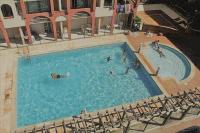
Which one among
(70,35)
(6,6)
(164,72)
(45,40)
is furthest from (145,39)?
(6,6)

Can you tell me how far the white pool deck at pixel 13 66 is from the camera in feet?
87.0

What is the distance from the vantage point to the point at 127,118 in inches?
895

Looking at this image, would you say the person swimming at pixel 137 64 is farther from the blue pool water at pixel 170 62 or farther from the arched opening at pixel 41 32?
the arched opening at pixel 41 32

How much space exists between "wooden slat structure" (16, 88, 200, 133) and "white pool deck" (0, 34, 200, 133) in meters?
2.47

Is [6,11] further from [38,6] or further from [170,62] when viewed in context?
[170,62]

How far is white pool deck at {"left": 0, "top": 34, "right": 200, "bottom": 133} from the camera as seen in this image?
26527mm

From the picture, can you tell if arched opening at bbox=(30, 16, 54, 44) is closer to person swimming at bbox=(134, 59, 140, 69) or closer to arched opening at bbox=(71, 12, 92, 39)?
arched opening at bbox=(71, 12, 92, 39)

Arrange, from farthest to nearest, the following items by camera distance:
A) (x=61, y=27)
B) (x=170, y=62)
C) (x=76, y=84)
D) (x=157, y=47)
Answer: (x=157, y=47) < (x=61, y=27) < (x=170, y=62) < (x=76, y=84)

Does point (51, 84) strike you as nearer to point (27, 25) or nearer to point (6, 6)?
point (27, 25)

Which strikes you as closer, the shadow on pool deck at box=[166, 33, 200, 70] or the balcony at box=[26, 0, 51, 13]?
the balcony at box=[26, 0, 51, 13]

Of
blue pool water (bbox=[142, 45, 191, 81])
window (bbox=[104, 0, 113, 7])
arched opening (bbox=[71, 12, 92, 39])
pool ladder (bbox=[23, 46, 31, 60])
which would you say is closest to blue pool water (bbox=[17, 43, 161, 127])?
pool ladder (bbox=[23, 46, 31, 60])

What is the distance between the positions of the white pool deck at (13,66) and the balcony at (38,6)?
5.40 m

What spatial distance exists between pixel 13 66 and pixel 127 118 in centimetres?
1835

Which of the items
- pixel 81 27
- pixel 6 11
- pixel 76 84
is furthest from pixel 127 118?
pixel 6 11
